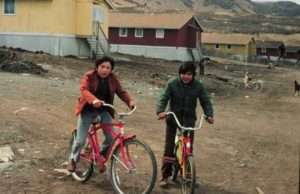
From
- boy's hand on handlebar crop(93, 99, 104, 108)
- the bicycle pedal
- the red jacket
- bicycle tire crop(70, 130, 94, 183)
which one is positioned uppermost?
the red jacket

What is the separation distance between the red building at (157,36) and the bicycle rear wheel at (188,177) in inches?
2197

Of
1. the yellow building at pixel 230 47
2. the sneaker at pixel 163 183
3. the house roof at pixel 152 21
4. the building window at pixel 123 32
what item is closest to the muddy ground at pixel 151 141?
the sneaker at pixel 163 183

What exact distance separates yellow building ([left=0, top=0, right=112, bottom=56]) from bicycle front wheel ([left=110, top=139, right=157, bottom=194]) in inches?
1202

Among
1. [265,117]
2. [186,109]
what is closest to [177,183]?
[186,109]

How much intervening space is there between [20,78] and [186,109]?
15.1 m

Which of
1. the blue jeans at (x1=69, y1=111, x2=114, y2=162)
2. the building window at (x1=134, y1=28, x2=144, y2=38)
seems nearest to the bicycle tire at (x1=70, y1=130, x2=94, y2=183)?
the blue jeans at (x1=69, y1=111, x2=114, y2=162)

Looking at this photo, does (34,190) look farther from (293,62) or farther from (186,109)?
(293,62)

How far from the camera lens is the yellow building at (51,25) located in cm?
3744

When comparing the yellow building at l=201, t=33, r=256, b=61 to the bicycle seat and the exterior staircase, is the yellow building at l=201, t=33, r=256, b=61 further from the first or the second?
the bicycle seat

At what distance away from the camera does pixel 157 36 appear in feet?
212

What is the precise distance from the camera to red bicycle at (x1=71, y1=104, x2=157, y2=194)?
718 centimetres

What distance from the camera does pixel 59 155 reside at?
31.2 ft

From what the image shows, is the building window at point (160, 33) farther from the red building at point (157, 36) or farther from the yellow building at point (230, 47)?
the yellow building at point (230, 47)

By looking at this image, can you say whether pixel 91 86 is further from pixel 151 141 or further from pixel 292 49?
pixel 292 49
